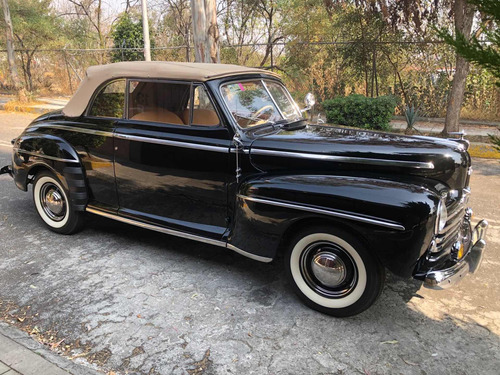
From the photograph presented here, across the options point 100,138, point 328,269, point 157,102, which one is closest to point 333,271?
point 328,269

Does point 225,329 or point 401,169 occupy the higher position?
point 401,169

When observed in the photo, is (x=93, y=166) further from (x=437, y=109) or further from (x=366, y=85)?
(x=437, y=109)

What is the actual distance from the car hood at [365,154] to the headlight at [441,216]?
34 cm

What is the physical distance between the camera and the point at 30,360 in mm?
2570

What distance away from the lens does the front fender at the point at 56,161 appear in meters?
4.24

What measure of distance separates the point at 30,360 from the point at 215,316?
1274 mm

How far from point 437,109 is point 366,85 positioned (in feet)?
7.03

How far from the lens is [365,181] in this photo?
288 centimetres

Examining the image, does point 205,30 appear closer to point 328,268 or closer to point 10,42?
point 328,268

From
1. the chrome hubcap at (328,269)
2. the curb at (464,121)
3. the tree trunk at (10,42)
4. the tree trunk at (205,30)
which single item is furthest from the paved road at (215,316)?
the tree trunk at (10,42)

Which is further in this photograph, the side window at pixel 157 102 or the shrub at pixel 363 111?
the shrub at pixel 363 111

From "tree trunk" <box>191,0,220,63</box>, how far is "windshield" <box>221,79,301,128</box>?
4.16m

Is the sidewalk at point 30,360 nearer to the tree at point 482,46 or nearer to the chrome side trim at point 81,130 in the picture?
the chrome side trim at point 81,130

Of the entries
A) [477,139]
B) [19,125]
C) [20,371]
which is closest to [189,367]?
[20,371]
